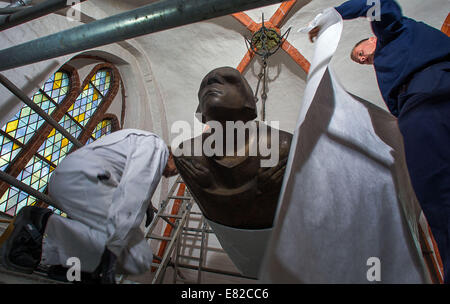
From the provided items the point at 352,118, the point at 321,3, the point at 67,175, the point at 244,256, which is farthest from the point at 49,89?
the point at 321,3

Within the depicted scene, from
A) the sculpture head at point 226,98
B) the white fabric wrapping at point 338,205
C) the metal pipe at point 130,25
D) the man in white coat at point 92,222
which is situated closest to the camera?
the white fabric wrapping at point 338,205

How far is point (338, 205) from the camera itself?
0.66m

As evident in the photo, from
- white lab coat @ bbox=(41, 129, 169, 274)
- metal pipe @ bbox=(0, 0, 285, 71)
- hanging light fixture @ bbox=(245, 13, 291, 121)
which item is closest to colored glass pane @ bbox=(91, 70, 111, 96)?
hanging light fixture @ bbox=(245, 13, 291, 121)

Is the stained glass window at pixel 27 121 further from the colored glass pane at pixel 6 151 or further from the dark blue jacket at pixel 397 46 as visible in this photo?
the dark blue jacket at pixel 397 46

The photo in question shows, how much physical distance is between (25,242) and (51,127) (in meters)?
3.28

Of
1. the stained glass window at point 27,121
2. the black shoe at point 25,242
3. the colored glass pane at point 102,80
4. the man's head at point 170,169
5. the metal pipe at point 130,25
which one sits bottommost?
the black shoe at point 25,242

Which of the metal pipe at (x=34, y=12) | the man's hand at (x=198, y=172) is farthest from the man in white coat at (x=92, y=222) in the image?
the metal pipe at (x=34, y=12)

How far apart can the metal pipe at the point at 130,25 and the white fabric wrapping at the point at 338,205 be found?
0.37m

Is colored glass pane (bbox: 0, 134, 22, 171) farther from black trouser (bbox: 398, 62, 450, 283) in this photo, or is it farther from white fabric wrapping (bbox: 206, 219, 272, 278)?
black trouser (bbox: 398, 62, 450, 283)

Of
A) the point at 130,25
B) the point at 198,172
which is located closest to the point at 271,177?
the point at 198,172

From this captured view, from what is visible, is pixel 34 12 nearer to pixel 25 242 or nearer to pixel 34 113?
pixel 25 242

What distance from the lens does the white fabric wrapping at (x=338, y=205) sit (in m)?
0.56

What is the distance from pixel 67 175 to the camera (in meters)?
1.04

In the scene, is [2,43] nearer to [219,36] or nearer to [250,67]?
[219,36]
